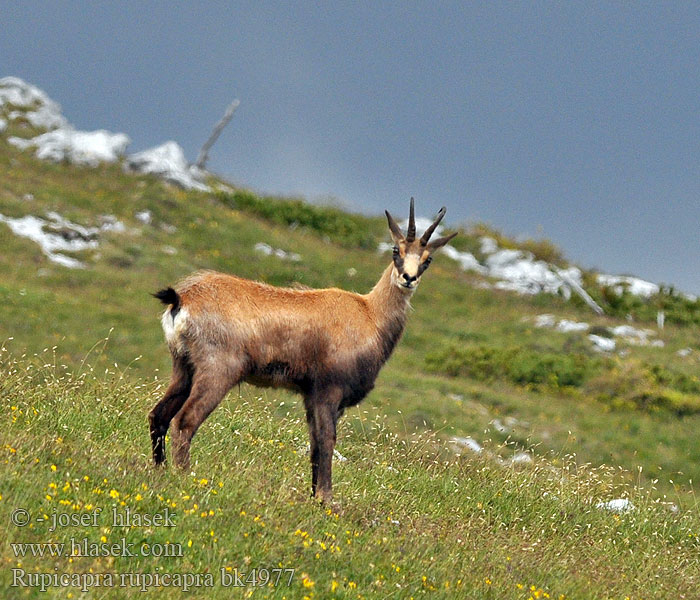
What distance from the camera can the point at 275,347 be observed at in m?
9.45

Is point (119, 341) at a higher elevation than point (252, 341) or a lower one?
lower

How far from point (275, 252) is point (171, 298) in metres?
34.9

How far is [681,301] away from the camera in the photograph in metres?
46.5

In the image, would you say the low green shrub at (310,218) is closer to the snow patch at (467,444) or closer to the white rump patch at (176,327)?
the snow patch at (467,444)

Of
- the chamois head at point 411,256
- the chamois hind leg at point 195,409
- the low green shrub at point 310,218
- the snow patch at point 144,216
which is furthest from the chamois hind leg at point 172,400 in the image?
the low green shrub at point 310,218

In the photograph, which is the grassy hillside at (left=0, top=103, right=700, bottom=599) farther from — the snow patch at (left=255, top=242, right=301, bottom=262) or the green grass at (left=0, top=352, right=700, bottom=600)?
the snow patch at (left=255, top=242, right=301, bottom=262)

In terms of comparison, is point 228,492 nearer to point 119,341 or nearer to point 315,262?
point 119,341

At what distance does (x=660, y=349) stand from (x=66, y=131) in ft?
133

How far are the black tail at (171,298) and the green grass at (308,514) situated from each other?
1672 millimetres

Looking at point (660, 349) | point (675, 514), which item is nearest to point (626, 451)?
point (660, 349)

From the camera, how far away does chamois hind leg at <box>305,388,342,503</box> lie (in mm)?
9352

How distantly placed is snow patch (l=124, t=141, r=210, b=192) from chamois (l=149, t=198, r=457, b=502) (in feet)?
135

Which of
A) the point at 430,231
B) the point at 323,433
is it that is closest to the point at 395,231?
the point at 430,231

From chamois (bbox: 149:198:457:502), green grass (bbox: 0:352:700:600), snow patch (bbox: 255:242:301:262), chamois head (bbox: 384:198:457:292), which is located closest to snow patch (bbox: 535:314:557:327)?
snow patch (bbox: 255:242:301:262)
